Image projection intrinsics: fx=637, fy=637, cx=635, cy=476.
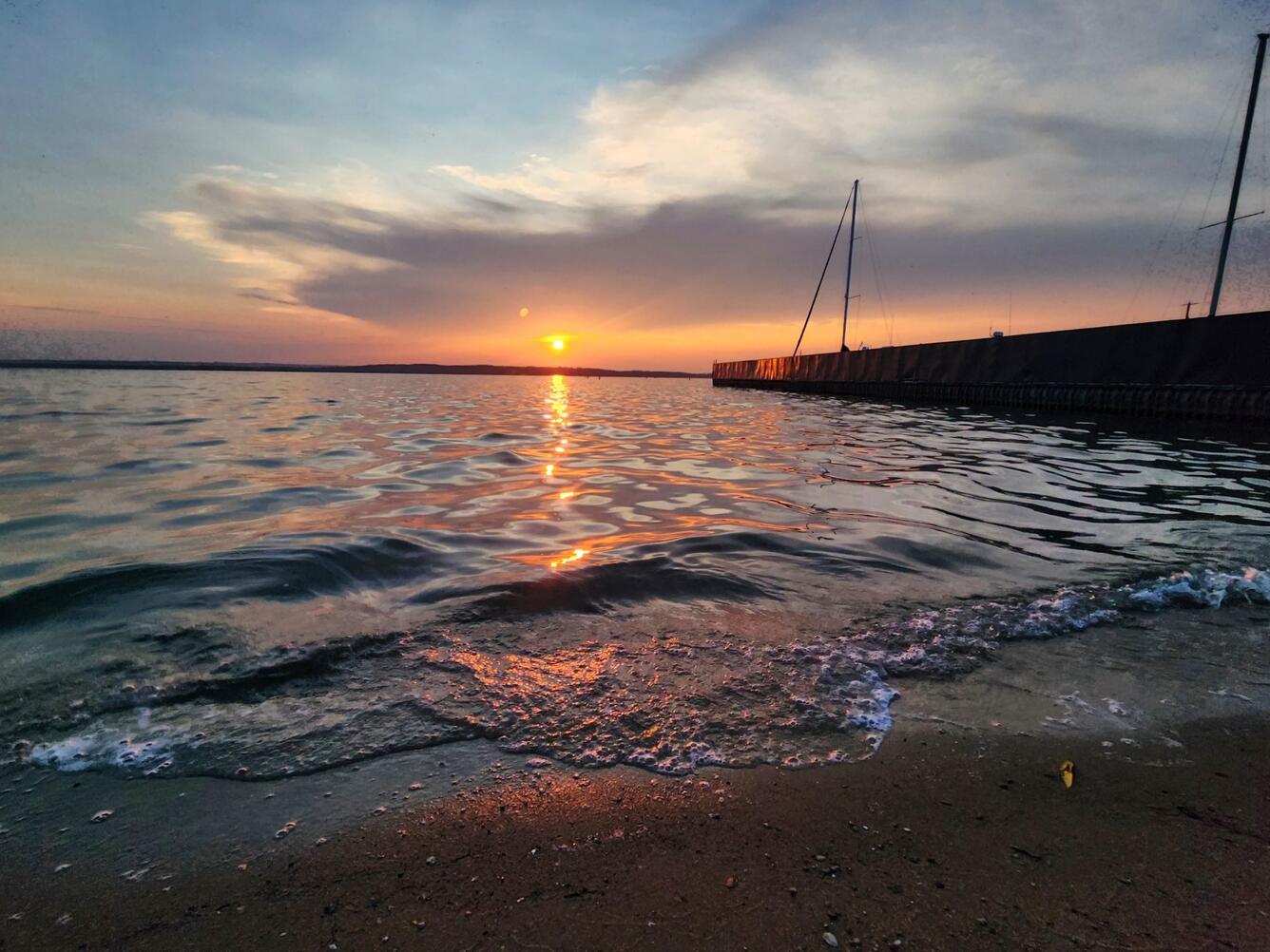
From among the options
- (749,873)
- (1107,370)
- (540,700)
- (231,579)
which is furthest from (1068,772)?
(1107,370)

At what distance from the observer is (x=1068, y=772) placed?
2.49 m

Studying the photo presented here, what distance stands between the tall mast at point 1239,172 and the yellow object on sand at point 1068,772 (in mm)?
29896

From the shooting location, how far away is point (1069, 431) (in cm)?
1730

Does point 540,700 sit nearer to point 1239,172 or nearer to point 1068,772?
point 1068,772

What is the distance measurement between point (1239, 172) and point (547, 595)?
3312 centimetres

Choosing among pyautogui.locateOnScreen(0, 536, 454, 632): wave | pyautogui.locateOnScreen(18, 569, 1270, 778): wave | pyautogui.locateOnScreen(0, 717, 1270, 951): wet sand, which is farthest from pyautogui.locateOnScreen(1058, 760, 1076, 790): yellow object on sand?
pyautogui.locateOnScreen(0, 536, 454, 632): wave

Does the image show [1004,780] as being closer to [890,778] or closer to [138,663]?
[890,778]

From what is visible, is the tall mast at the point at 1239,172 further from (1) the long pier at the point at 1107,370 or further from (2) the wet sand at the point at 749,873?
(2) the wet sand at the point at 749,873

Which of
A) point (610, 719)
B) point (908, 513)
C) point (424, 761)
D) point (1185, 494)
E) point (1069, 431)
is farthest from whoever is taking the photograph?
point (1069, 431)

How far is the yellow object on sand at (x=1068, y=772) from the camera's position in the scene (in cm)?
243

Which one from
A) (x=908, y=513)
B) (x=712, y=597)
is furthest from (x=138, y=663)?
(x=908, y=513)

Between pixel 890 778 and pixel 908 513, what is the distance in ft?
17.3

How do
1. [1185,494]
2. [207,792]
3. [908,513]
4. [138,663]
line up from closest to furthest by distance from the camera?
1. [207,792]
2. [138,663]
3. [908,513]
4. [1185,494]

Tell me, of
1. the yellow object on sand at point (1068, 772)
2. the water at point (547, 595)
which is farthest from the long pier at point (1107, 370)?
the yellow object on sand at point (1068, 772)
